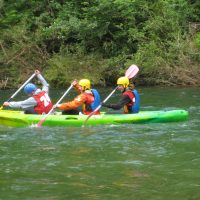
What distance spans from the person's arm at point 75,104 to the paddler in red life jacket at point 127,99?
0.59 meters

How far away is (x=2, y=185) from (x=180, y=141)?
13.1 ft

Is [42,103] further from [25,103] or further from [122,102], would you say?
[122,102]

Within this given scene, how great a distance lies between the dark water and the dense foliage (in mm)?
10503

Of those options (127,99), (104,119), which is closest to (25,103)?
→ (104,119)

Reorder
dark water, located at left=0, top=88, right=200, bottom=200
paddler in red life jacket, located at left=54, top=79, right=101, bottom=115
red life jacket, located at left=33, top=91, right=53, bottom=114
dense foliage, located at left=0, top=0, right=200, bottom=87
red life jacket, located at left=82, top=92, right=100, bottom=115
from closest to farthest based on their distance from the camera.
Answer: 1. dark water, located at left=0, top=88, right=200, bottom=200
2. paddler in red life jacket, located at left=54, top=79, right=101, bottom=115
3. red life jacket, located at left=82, top=92, right=100, bottom=115
4. red life jacket, located at left=33, top=91, right=53, bottom=114
5. dense foliage, located at left=0, top=0, right=200, bottom=87

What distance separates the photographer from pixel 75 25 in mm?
24703

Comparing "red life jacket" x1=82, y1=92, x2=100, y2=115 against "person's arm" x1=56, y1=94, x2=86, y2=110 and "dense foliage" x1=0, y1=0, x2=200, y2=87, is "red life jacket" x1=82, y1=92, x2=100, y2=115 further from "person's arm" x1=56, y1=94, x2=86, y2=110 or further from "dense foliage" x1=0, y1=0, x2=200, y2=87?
"dense foliage" x1=0, y1=0, x2=200, y2=87

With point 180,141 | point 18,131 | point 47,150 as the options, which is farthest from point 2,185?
point 18,131

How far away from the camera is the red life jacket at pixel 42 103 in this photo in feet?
42.3

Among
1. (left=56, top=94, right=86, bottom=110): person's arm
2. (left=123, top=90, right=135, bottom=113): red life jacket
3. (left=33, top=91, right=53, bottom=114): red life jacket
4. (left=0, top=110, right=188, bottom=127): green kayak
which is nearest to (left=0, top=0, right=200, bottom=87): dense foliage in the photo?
(left=123, top=90, right=135, bottom=113): red life jacket

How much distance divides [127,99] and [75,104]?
1.19m

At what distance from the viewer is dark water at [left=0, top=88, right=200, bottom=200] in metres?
6.85

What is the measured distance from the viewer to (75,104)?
41.4ft

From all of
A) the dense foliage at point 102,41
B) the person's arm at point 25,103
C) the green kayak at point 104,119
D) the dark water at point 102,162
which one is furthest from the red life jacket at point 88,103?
the dense foliage at point 102,41
